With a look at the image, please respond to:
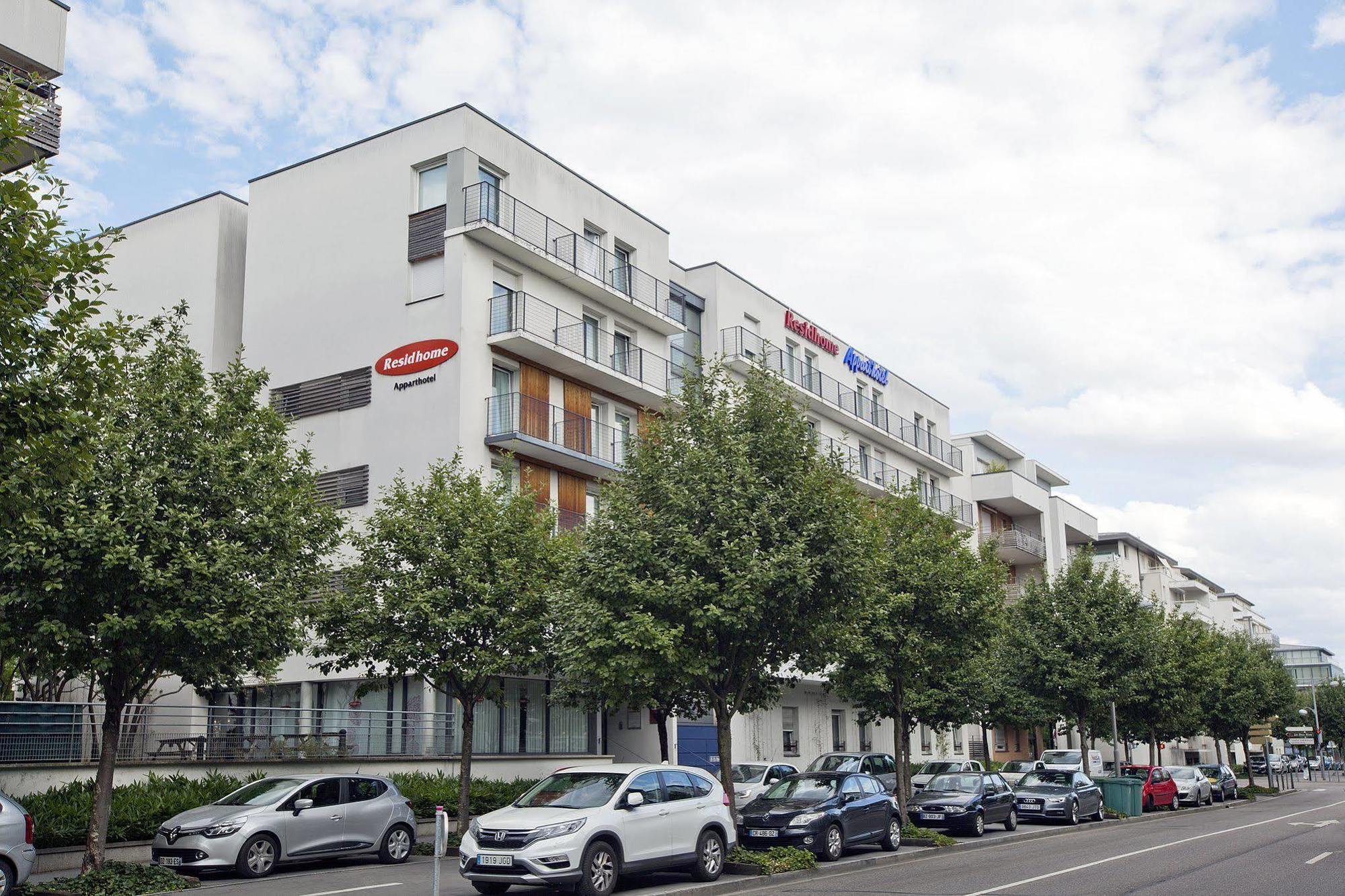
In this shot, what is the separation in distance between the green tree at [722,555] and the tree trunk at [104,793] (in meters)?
6.63

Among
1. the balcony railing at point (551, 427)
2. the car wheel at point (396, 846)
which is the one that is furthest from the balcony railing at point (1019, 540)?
the car wheel at point (396, 846)

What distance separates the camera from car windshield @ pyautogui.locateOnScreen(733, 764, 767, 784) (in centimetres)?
2825

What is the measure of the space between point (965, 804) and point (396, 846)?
501 inches

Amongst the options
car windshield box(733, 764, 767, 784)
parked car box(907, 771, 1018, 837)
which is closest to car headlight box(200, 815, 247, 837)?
car windshield box(733, 764, 767, 784)

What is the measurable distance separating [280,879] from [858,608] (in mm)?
9949

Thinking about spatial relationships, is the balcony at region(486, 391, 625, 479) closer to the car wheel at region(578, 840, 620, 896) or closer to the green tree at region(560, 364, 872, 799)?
the green tree at region(560, 364, 872, 799)

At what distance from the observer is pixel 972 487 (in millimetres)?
59344

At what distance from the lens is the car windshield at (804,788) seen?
2066 centimetres

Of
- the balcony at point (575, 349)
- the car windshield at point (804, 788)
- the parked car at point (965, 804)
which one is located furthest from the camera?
the balcony at point (575, 349)

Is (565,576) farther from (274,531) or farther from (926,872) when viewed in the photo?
(926,872)

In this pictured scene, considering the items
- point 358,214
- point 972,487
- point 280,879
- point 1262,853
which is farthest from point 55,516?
point 972,487

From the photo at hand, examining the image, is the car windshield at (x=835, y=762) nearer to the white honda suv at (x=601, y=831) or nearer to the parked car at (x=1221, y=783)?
the white honda suv at (x=601, y=831)

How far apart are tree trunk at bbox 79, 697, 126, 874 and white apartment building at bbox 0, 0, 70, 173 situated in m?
11.3

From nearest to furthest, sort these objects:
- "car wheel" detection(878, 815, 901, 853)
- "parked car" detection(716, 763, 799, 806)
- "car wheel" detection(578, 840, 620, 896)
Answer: "car wheel" detection(578, 840, 620, 896) → "car wheel" detection(878, 815, 901, 853) → "parked car" detection(716, 763, 799, 806)
